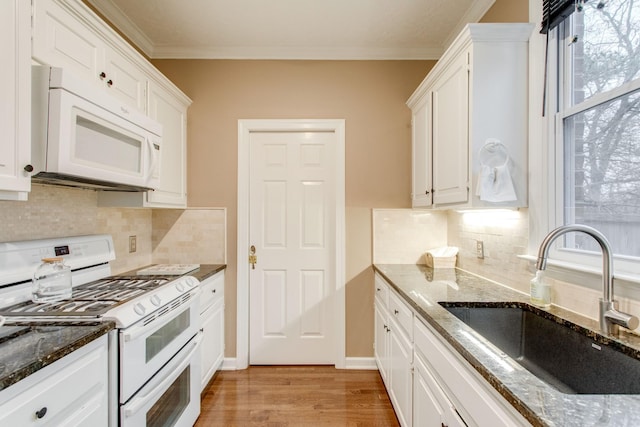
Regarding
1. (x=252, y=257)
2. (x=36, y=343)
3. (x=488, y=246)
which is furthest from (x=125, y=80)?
(x=488, y=246)

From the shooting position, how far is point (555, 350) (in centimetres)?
123

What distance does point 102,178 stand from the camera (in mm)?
1439

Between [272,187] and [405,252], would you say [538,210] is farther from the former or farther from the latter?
[272,187]

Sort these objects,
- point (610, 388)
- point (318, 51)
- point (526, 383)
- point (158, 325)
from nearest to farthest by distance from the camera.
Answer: point (526, 383)
point (610, 388)
point (158, 325)
point (318, 51)

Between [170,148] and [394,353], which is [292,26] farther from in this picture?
[394,353]

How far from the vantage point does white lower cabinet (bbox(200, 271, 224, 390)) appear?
2174 mm

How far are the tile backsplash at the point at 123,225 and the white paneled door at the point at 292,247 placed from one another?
38cm

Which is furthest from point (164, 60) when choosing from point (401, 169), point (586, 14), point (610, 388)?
point (610, 388)

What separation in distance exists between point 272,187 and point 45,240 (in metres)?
1.53

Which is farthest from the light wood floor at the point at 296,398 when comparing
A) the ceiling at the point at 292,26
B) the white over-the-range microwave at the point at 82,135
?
the ceiling at the point at 292,26

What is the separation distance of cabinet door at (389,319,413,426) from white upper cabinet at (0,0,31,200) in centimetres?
181

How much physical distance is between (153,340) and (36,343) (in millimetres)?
517

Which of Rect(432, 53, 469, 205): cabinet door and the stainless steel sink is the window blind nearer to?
Rect(432, 53, 469, 205): cabinet door

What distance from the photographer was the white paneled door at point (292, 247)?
2.68 meters
